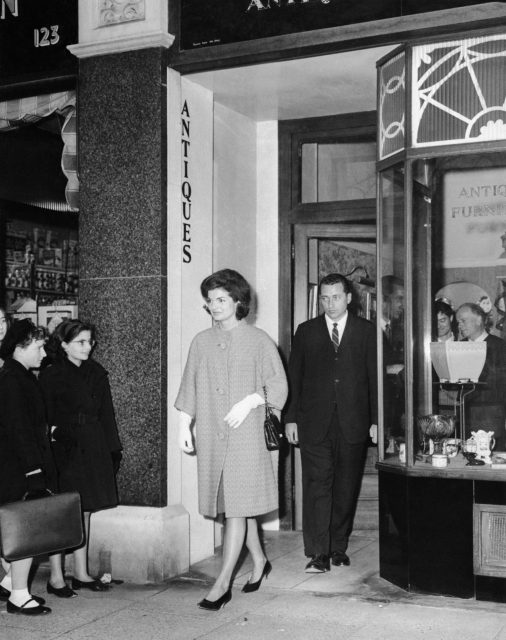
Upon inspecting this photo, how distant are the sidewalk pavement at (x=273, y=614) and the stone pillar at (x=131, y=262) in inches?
15.2

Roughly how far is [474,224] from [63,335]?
316 cm

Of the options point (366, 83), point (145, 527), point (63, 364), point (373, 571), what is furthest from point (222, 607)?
point (366, 83)

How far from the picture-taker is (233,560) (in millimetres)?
5652

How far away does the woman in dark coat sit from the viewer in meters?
5.52

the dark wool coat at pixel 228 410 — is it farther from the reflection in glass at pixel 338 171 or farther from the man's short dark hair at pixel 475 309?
the reflection in glass at pixel 338 171

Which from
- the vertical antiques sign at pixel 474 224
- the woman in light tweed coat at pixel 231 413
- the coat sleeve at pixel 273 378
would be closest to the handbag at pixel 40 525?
the woman in light tweed coat at pixel 231 413

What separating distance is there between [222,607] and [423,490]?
4.74 feet

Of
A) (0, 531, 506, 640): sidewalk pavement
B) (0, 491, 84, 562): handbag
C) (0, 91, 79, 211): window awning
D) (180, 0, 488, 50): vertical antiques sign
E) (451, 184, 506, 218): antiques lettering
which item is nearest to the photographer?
(0, 531, 506, 640): sidewalk pavement

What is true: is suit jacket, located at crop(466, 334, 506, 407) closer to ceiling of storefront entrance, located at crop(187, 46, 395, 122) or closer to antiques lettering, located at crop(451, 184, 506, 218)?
antiques lettering, located at crop(451, 184, 506, 218)

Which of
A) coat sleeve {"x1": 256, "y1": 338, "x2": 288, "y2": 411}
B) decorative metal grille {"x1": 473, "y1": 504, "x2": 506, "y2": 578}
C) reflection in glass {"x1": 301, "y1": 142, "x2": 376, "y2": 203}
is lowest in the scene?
decorative metal grille {"x1": 473, "y1": 504, "x2": 506, "y2": 578}

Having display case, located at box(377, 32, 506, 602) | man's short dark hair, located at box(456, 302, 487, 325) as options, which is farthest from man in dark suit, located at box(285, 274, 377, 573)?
man's short dark hair, located at box(456, 302, 487, 325)

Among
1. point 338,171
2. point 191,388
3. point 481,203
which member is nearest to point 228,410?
point 191,388

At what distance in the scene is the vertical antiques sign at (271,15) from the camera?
5938 mm

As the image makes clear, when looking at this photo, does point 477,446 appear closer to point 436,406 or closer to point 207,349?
point 436,406
